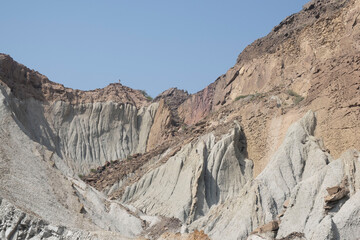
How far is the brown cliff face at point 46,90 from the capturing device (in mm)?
63156

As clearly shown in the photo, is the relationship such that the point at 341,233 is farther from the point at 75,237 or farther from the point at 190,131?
the point at 190,131

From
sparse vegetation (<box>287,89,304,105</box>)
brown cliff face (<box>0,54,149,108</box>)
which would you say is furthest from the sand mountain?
brown cliff face (<box>0,54,149,108</box>)

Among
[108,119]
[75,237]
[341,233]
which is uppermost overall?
[108,119]

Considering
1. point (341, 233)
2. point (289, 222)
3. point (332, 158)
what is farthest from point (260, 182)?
point (341, 233)

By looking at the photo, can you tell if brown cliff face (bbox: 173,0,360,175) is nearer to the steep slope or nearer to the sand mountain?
the sand mountain

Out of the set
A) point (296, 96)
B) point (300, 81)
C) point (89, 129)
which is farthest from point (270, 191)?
point (89, 129)

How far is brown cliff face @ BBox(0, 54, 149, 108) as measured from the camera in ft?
207

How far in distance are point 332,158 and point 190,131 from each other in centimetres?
2156

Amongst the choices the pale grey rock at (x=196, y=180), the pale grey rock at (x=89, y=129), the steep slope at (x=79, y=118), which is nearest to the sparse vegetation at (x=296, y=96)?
the pale grey rock at (x=196, y=180)

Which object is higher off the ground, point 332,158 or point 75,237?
point 332,158

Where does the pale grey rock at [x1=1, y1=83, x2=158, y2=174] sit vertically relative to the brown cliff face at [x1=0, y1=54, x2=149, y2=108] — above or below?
below

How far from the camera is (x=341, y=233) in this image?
25297 millimetres

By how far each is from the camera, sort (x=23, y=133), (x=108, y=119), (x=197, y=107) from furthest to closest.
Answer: (x=197, y=107) < (x=108, y=119) < (x=23, y=133)

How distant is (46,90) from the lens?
67750 millimetres
